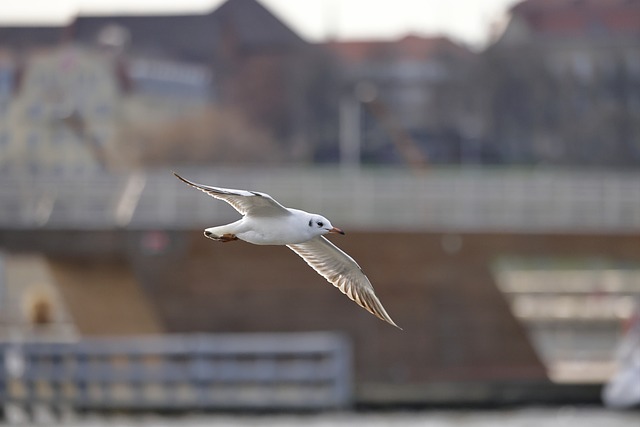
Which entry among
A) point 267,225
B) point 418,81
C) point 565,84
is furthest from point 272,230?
point 418,81

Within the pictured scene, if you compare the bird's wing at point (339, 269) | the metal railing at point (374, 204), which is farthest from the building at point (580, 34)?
the bird's wing at point (339, 269)

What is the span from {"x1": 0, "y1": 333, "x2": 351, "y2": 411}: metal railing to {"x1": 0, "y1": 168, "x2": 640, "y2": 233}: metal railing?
2014mm

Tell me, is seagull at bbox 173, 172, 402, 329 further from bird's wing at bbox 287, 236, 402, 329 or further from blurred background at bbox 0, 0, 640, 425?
blurred background at bbox 0, 0, 640, 425

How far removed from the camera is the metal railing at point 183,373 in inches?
1155

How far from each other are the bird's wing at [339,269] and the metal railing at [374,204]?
52.0 ft

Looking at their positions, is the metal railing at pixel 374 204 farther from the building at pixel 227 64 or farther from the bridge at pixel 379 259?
the building at pixel 227 64

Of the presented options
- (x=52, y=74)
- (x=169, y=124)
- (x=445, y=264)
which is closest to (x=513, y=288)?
(x=169, y=124)

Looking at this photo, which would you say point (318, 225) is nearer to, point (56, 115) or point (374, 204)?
point (374, 204)

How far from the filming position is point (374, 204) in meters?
31.2

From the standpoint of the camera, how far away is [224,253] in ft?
98.9

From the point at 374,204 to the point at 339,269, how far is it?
17.3m

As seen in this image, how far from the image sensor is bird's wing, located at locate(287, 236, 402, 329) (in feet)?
45.0

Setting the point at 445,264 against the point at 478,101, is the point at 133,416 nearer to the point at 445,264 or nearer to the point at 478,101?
the point at 445,264

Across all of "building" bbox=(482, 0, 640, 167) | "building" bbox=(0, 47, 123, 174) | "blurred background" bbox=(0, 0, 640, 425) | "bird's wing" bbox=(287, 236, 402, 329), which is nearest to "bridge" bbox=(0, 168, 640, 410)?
"blurred background" bbox=(0, 0, 640, 425)
